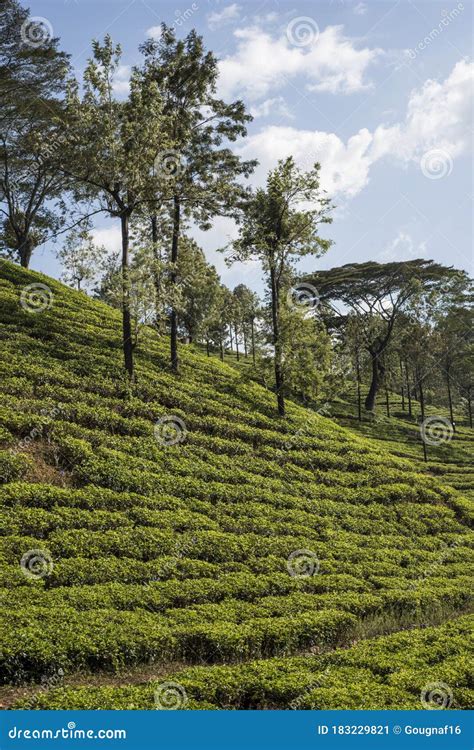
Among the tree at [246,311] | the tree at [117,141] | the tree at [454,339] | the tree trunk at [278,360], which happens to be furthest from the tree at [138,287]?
the tree at [246,311]

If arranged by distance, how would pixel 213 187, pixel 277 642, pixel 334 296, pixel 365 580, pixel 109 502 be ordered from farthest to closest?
pixel 334 296 → pixel 213 187 → pixel 365 580 → pixel 109 502 → pixel 277 642

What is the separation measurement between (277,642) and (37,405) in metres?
14.0

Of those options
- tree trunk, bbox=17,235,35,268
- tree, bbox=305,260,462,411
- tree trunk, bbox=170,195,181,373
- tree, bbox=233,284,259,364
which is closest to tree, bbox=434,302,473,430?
tree, bbox=305,260,462,411

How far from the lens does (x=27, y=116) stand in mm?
45156

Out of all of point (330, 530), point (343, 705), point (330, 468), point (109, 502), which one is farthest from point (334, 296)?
point (343, 705)

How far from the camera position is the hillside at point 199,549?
13.0 metres

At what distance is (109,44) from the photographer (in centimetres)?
2758

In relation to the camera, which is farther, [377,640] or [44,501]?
[44,501]

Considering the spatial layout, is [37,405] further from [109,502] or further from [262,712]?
[262,712]

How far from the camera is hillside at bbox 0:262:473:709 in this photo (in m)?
13.0

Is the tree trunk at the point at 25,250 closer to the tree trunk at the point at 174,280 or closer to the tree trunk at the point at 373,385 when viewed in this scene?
the tree trunk at the point at 174,280

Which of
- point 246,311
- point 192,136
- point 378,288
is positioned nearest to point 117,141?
point 192,136

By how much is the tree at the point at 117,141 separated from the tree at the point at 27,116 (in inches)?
67.5

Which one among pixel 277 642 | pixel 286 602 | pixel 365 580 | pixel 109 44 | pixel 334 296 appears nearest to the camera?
pixel 277 642
